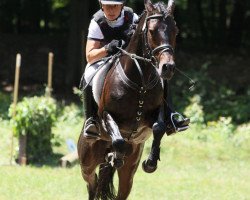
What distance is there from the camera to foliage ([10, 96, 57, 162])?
13086mm

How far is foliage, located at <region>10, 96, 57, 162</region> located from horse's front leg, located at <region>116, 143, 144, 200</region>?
17.1ft

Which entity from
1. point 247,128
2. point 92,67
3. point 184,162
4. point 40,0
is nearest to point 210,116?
point 247,128

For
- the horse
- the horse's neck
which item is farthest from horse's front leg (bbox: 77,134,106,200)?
the horse's neck

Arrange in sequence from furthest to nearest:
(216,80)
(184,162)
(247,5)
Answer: (247,5) → (216,80) → (184,162)

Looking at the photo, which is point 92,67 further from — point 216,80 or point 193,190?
point 216,80

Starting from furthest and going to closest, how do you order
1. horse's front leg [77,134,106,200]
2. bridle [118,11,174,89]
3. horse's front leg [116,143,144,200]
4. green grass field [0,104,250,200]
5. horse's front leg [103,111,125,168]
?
green grass field [0,104,250,200]
horse's front leg [116,143,144,200]
horse's front leg [77,134,106,200]
horse's front leg [103,111,125,168]
bridle [118,11,174,89]

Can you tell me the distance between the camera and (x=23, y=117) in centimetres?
1302

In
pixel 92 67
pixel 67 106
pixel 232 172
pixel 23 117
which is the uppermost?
pixel 92 67

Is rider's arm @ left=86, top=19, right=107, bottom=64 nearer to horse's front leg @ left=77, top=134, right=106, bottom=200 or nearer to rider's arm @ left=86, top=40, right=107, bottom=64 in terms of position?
rider's arm @ left=86, top=40, right=107, bottom=64

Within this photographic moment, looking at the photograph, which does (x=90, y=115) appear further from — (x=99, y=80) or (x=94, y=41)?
(x=94, y=41)

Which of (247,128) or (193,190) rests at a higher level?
(193,190)

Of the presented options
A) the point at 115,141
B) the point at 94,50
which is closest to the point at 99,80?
the point at 94,50

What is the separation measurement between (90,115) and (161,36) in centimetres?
176

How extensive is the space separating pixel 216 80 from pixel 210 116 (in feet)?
13.0
